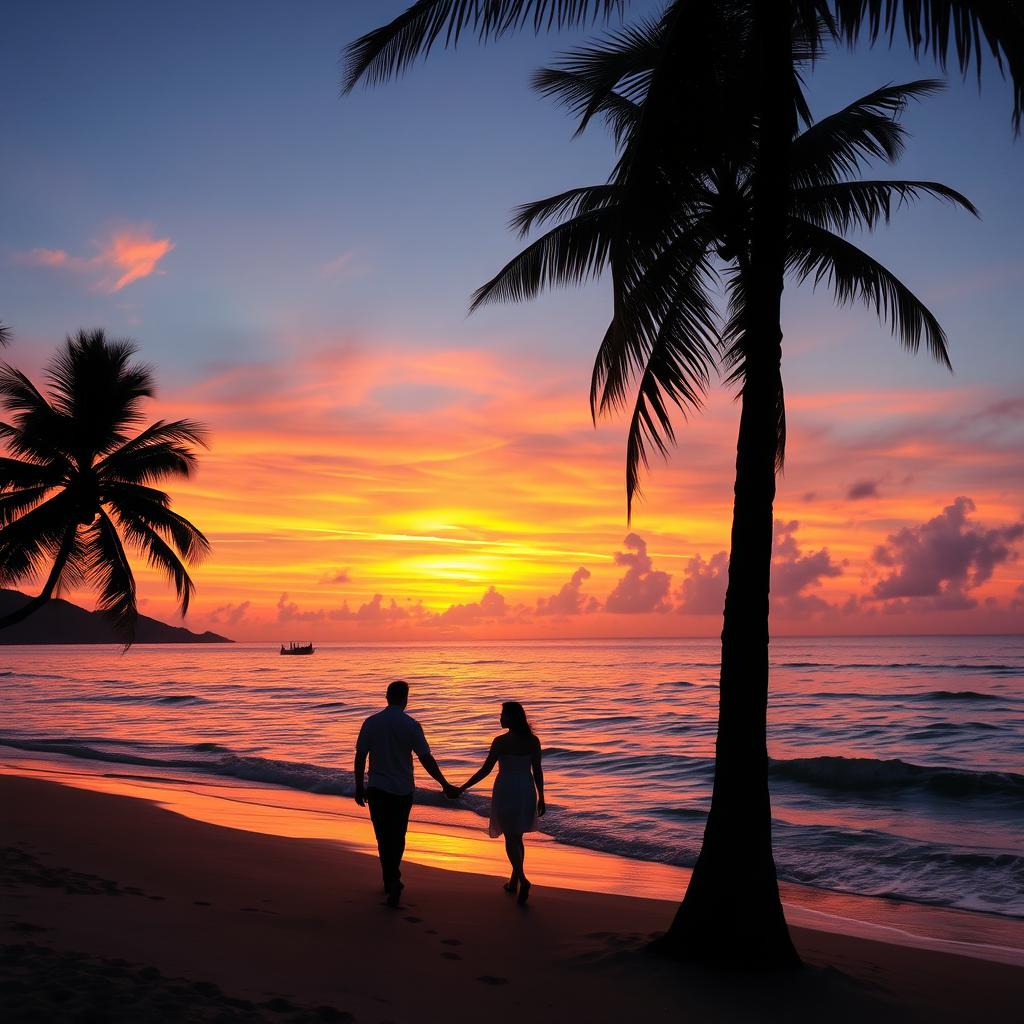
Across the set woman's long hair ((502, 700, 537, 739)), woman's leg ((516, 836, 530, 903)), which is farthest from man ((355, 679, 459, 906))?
woman's leg ((516, 836, 530, 903))

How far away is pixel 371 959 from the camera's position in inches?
246

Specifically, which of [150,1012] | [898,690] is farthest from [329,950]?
[898,690]

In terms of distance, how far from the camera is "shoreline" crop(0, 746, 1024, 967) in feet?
31.0

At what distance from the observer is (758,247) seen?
688 cm

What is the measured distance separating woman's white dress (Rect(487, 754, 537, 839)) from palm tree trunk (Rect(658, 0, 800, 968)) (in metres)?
1.86

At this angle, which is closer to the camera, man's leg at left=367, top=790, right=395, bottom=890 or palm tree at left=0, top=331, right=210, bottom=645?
man's leg at left=367, top=790, right=395, bottom=890

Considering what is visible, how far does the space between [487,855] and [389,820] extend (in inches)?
213

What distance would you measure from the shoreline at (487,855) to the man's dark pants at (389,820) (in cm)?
295

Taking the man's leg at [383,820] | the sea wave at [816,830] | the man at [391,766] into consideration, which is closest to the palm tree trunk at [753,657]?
the man at [391,766]

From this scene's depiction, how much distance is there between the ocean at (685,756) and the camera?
1362 cm

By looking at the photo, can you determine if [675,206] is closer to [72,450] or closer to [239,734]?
[72,450]

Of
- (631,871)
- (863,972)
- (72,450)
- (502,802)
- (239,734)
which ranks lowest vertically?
(239,734)

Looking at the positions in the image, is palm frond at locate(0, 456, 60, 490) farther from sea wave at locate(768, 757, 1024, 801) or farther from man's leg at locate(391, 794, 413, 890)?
sea wave at locate(768, 757, 1024, 801)

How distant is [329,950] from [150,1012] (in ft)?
6.39
